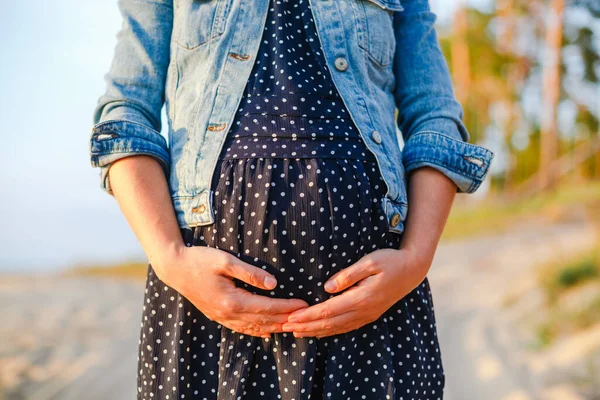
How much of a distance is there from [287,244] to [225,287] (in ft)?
0.47

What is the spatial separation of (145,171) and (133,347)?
3.84m

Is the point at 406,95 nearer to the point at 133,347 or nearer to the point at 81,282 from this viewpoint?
the point at 133,347

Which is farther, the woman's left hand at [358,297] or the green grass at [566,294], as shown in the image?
the green grass at [566,294]

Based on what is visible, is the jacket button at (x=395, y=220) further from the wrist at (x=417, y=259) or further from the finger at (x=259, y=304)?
the finger at (x=259, y=304)

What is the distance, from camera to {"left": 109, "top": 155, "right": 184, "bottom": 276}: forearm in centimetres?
107

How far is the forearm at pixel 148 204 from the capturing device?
3.50 ft

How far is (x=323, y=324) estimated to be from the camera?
3.41 feet

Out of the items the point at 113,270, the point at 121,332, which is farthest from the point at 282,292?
the point at 113,270

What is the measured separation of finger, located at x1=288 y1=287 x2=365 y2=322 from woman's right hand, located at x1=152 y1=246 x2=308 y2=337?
0.02m

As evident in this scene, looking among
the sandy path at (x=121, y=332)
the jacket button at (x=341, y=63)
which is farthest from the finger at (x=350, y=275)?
the sandy path at (x=121, y=332)

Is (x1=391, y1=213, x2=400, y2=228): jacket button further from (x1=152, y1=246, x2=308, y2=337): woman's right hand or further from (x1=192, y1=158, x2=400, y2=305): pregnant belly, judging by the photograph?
(x1=152, y1=246, x2=308, y2=337): woman's right hand

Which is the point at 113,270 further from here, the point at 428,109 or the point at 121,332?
the point at 428,109

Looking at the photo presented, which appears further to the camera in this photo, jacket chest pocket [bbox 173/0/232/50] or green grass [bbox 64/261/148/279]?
green grass [bbox 64/261/148/279]

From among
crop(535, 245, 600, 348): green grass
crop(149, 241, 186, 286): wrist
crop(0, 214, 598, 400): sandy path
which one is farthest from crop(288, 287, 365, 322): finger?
crop(535, 245, 600, 348): green grass
